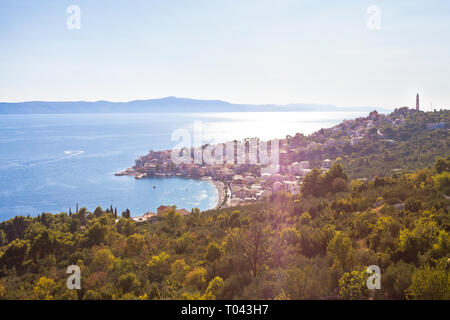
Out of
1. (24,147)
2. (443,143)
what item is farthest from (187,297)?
(24,147)

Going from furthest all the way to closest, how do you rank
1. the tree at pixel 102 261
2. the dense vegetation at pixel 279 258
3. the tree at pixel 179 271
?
the tree at pixel 102 261, the tree at pixel 179 271, the dense vegetation at pixel 279 258

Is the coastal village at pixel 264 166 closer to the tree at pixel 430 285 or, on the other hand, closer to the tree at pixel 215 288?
the tree at pixel 215 288

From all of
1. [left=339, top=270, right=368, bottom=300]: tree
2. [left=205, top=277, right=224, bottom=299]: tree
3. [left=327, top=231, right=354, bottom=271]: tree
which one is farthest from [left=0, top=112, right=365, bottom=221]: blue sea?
[left=339, top=270, right=368, bottom=300]: tree

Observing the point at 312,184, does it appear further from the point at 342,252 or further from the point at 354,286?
the point at 354,286

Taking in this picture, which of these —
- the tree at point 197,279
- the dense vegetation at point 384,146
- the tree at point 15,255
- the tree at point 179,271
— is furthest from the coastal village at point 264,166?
the tree at point 197,279

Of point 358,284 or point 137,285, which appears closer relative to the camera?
point 358,284

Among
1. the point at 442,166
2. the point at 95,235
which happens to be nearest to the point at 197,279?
the point at 95,235

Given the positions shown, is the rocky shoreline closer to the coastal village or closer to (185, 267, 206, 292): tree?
the coastal village
